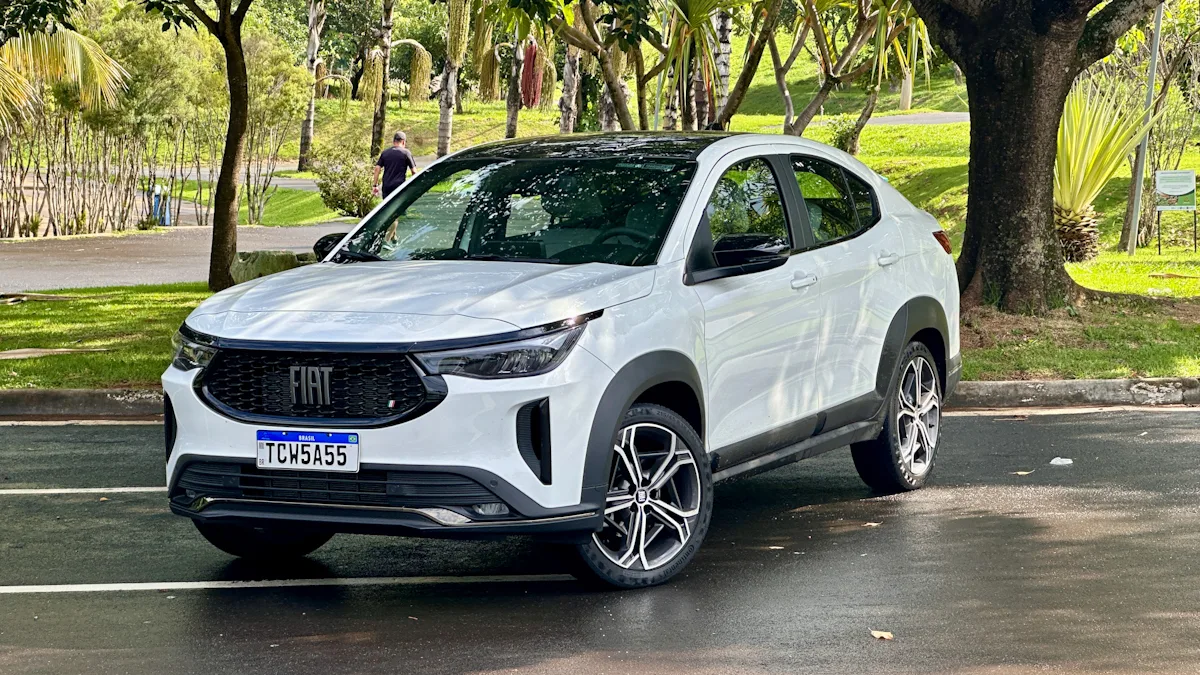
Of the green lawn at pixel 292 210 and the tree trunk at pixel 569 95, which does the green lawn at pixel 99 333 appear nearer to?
the tree trunk at pixel 569 95

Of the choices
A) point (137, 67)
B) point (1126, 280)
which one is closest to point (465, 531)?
point (1126, 280)

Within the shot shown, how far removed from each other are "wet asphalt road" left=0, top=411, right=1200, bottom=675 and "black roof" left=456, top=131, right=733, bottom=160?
1746 mm

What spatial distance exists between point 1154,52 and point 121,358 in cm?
1495

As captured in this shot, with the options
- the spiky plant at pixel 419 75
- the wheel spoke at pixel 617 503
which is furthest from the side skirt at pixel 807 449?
the spiky plant at pixel 419 75

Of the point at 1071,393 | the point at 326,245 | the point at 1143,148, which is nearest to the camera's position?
the point at 326,245

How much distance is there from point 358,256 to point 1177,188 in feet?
64.6

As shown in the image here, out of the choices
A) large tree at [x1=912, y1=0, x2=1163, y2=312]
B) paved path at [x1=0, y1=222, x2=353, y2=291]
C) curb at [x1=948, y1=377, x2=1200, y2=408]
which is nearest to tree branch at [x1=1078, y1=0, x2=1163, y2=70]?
large tree at [x1=912, y1=0, x2=1163, y2=312]

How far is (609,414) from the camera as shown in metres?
5.82

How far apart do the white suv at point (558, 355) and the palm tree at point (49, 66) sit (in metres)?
20.4

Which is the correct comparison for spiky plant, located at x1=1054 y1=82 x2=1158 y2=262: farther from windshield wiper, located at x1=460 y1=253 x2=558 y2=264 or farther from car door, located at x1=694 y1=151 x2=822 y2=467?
windshield wiper, located at x1=460 y1=253 x2=558 y2=264

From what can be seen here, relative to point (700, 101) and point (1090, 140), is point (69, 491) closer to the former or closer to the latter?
point (700, 101)

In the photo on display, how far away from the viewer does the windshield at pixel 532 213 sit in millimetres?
6664

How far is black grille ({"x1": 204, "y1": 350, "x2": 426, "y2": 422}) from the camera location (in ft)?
18.5

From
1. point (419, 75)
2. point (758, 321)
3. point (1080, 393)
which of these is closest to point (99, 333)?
point (1080, 393)
